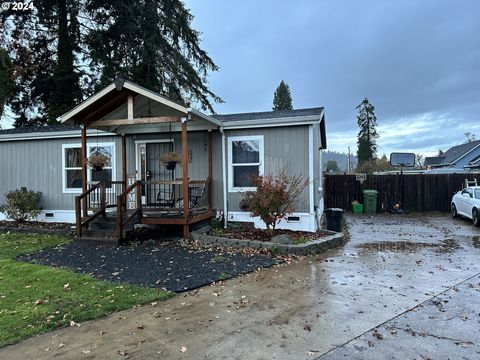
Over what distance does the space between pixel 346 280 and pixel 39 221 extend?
10.4 meters

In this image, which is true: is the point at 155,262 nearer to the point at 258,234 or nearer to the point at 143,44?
the point at 258,234

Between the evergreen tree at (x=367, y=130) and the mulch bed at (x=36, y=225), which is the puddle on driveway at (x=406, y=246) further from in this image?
the evergreen tree at (x=367, y=130)

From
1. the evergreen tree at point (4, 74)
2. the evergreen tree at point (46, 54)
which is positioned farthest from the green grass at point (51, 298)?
the evergreen tree at point (46, 54)

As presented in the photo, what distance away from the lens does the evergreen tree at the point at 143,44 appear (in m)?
19.6

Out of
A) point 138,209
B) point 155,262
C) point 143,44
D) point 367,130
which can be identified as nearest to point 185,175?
point 138,209

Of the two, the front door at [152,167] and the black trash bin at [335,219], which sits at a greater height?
the front door at [152,167]

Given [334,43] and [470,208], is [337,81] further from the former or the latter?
[470,208]

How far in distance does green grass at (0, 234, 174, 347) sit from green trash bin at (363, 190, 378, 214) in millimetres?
13432

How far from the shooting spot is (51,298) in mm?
4984

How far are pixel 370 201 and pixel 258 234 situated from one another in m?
9.52

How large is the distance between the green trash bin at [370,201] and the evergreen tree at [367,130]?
101 ft

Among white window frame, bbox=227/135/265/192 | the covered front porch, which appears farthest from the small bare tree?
the covered front porch

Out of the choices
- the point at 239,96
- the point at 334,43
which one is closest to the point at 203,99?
the point at 239,96

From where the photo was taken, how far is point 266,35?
16.0m
